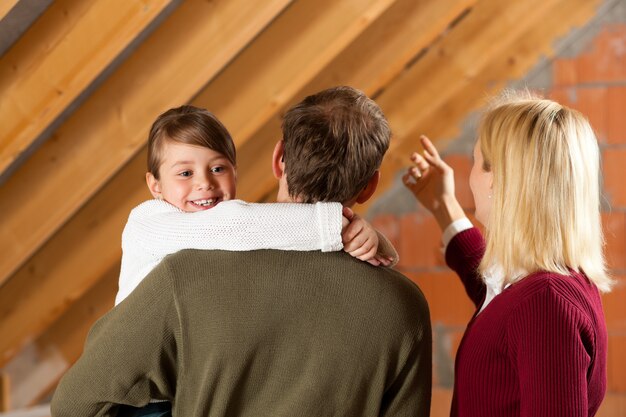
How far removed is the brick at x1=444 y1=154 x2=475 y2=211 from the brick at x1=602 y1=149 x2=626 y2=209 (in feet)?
1.74

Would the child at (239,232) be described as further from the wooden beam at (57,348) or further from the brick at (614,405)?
the brick at (614,405)

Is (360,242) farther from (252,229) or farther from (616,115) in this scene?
(616,115)

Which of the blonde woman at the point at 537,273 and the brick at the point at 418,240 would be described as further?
the brick at the point at 418,240

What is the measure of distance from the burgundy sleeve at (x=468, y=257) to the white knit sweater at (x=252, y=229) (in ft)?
2.28

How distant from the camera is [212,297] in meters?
1.25

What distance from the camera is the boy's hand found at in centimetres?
134

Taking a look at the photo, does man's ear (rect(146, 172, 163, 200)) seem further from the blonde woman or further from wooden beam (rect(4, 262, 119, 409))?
wooden beam (rect(4, 262, 119, 409))

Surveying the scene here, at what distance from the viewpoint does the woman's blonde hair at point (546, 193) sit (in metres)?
1.43

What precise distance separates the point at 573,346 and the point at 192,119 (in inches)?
32.3

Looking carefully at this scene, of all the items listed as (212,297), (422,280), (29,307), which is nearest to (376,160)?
(212,297)

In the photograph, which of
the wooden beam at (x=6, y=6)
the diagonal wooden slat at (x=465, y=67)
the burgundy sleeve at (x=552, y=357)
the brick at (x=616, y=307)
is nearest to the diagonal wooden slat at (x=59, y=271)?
the diagonal wooden slat at (x=465, y=67)

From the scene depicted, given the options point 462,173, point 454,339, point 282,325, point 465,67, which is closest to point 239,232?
point 282,325

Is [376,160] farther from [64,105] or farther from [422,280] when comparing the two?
[422,280]

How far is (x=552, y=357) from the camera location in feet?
4.36
